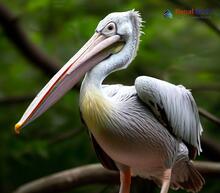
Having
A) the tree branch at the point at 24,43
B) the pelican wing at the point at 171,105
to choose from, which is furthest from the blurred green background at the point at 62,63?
the pelican wing at the point at 171,105

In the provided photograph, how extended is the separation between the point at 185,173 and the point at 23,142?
2.25 metres

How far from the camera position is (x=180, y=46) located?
18.9ft

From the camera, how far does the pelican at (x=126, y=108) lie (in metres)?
3.25

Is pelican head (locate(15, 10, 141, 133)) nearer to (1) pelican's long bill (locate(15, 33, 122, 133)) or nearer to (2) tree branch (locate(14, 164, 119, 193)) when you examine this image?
(1) pelican's long bill (locate(15, 33, 122, 133))

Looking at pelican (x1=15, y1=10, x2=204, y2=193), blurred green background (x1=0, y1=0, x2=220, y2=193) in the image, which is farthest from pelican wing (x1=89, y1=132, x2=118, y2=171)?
blurred green background (x1=0, y1=0, x2=220, y2=193)

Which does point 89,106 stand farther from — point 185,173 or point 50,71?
point 50,71

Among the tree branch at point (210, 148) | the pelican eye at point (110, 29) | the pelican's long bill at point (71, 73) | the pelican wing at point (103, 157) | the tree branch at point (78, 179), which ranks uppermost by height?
the pelican eye at point (110, 29)

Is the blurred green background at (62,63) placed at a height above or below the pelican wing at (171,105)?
below

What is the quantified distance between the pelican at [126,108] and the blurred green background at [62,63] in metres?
1.56

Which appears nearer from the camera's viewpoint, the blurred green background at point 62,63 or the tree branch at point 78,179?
the tree branch at point 78,179

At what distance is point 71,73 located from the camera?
10.7ft

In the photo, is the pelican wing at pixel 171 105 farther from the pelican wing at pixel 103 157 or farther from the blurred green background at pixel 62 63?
the blurred green background at pixel 62 63

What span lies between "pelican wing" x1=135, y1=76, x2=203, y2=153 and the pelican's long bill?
214 millimetres

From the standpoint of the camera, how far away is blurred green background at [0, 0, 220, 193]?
529 cm
